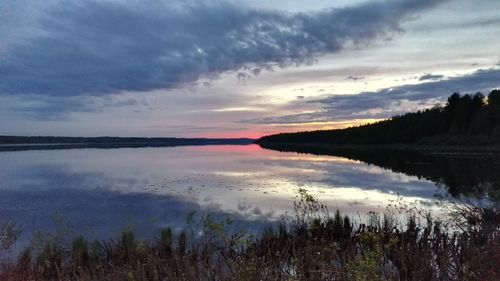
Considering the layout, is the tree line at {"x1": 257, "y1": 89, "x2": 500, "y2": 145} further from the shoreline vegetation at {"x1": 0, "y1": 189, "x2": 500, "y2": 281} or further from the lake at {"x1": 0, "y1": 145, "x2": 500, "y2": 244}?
the shoreline vegetation at {"x1": 0, "y1": 189, "x2": 500, "y2": 281}

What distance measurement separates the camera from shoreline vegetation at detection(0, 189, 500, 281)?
7.47 m

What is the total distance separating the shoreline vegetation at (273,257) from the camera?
24.5 feet

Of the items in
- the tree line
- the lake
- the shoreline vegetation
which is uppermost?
the tree line

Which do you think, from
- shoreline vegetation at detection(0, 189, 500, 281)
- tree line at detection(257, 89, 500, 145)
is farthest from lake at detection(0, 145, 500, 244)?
tree line at detection(257, 89, 500, 145)

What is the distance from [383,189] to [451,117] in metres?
107

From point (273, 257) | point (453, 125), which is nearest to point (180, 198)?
point (273, 257)

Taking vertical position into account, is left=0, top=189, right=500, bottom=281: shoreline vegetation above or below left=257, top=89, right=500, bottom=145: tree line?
below

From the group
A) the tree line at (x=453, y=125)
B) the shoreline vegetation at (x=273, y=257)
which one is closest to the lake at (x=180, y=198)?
the shoreline vegetation at (x=273, y=257)

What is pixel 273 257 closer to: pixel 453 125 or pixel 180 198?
pixel 180 198

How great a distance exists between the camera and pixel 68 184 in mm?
30625

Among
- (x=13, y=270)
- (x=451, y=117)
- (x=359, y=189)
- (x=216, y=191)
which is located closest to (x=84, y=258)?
(x=13, y=270)

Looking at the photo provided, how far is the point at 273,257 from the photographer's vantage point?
10.6m

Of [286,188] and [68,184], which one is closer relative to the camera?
[286,188]

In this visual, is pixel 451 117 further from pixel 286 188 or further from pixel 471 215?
pixel 471 215
